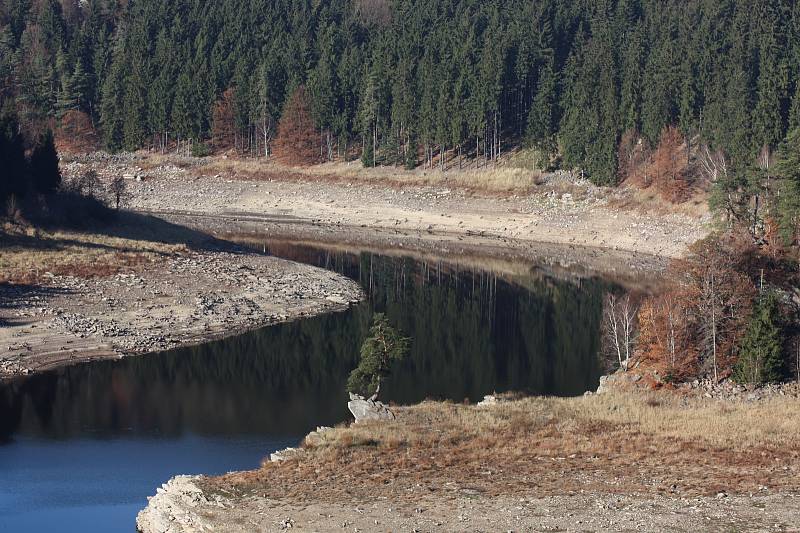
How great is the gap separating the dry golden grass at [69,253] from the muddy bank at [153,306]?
1.01 meters

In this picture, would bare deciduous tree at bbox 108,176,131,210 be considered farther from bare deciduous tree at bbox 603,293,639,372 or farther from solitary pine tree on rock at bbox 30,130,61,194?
bare deciduous tree at bbox 603,293,639,372

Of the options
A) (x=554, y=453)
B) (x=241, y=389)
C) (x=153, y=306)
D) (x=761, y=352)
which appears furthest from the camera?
(x=153, y=306)

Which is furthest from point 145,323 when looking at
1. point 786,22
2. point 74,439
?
point 786,22

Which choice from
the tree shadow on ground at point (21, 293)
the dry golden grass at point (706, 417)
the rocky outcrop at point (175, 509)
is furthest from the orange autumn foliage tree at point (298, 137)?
the rocky outcrop at point (175, 509)

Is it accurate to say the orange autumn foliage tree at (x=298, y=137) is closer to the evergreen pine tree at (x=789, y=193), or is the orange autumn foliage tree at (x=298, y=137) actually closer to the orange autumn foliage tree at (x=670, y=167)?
the orange autumn foliage tree at (x=670, y=167)

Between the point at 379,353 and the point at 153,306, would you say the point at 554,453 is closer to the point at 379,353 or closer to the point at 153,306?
the point at 379,353

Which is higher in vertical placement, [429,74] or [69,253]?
[429,74]

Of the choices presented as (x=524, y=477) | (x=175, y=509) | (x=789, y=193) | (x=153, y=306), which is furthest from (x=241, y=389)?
(x=789, y=193)

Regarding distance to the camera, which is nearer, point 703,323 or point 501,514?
point 501,514

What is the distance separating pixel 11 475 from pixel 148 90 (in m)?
112

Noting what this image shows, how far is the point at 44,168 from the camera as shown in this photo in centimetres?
8525

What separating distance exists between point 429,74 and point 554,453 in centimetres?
9588

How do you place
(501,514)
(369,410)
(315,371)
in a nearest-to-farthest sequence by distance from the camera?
(501,514), (369,410), (315,371)

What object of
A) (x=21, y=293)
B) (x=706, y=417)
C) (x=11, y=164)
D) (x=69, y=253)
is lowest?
(x=706, y=417)
